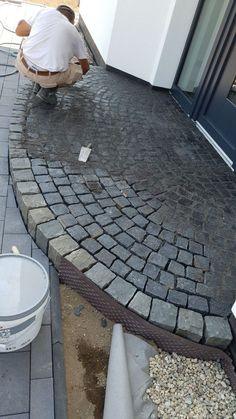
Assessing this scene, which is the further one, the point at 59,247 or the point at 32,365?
the point at 59,247

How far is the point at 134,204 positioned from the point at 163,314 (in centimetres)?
111

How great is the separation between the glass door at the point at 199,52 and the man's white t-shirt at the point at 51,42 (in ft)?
5.81

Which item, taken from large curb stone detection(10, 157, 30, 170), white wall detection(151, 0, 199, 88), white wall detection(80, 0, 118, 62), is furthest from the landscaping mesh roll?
white wall detection(80, 0, 118, 62)

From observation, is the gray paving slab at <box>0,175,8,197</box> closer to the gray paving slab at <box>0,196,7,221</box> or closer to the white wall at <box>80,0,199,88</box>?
the gray paving slab at <box>0,196,7,221</box>

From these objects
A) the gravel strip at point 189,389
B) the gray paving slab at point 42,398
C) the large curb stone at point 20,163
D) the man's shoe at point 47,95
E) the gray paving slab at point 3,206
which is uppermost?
the man's shoe at point 47,95

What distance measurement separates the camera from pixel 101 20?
5.88 meters

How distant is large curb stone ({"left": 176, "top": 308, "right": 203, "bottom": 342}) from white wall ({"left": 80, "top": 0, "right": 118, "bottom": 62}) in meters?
4.54

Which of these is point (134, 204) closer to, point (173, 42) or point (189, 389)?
point (189, 389)

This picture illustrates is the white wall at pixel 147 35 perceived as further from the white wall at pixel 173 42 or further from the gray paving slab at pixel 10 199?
the gray paving slab at pixel 10 199

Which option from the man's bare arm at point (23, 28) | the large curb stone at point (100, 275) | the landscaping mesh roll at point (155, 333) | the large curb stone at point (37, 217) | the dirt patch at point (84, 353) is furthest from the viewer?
the man's bare arm at point (23, 28)

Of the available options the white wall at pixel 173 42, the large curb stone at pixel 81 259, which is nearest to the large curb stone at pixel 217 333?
the large curb stone at pixel 81 259

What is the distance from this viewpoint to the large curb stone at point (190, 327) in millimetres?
2262

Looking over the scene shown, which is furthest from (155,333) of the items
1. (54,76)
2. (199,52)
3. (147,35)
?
(147,35)

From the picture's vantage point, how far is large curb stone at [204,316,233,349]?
2.27 m
